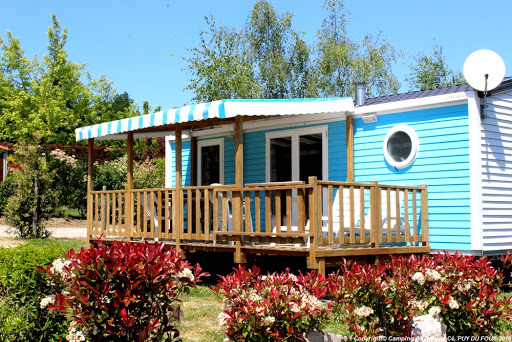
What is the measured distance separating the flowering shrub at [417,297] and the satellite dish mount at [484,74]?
148 inches

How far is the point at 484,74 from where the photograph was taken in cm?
788

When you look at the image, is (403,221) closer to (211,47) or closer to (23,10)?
(211,47)

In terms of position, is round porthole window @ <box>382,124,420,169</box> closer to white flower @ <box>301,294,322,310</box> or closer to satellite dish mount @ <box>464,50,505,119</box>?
satellite dish mount @ <box>464,50,505,119</box>

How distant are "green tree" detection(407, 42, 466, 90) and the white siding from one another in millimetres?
21343

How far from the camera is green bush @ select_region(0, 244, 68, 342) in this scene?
4.21 m

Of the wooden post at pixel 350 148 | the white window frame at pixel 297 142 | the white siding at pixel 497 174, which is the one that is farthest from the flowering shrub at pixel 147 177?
the white siding at pixel 497 174

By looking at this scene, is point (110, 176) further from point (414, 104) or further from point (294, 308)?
point (294, 308)

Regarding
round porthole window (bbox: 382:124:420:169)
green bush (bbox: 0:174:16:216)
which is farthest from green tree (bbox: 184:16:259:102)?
round porthole window (bbox: 382:124:420:169)

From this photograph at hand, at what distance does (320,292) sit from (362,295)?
1.81ft

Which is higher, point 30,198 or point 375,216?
point 30,198

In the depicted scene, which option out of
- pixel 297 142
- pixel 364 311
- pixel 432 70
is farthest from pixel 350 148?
pixel 432 70

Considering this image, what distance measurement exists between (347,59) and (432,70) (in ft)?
16.5

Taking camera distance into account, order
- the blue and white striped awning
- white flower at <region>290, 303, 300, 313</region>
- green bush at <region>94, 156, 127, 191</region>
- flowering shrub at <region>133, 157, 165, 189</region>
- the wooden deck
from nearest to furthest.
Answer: white flower at <region>290, 303, 300, 313</region>, the wooden deck, the blue and white striped awning, flowering shrub at <region>133, 157, 165, 189</region>, green bush at <region>94, 156, 127, 191</region>

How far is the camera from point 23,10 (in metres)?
28.9
